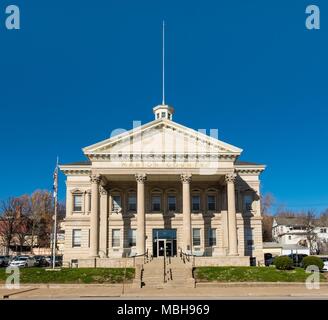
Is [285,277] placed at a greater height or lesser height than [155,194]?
lesser

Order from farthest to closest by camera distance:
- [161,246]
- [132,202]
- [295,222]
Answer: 1. [295,222]
2. [132,202]
3. [161,246]

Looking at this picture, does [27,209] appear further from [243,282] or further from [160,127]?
[243,282]

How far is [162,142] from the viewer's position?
4781cm

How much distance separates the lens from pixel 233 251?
4556 centimetres

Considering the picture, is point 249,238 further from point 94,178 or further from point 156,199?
point 94,178

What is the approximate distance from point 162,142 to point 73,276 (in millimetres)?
17664

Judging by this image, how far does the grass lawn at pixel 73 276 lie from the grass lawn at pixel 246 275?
622 centimetres

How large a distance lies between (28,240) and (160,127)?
63.9 meters

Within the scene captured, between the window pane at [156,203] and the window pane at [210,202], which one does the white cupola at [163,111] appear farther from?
the window pane at [210,202]

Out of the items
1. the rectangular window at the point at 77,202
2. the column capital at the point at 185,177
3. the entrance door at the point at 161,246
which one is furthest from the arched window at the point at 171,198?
the rectangular window at the point at 77,202

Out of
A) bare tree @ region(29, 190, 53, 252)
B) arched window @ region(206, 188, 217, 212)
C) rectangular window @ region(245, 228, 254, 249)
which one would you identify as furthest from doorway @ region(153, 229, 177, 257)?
→ bare tree @ region(29, 190, 53, 252)

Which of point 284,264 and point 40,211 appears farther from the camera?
point 40,211

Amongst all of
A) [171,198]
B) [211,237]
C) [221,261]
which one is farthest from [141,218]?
[211,237]
